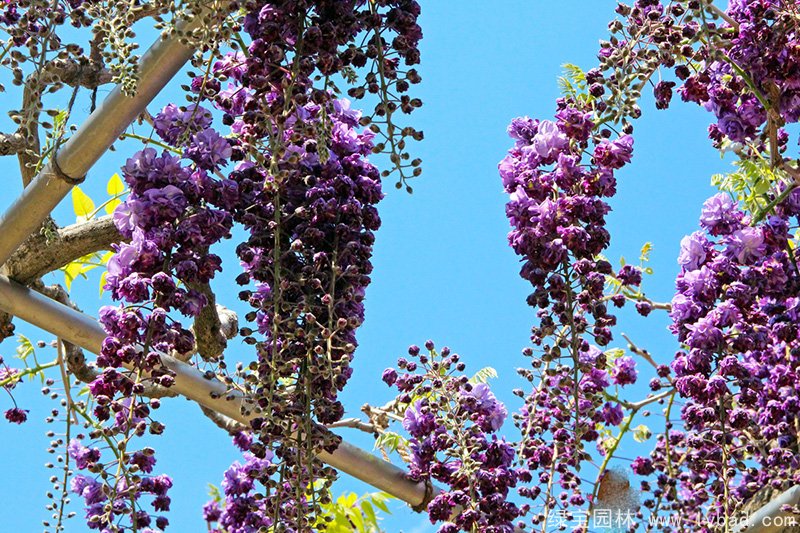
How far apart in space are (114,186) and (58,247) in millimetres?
362

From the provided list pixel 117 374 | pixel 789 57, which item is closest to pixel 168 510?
pixel 117 374

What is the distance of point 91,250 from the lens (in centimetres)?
264

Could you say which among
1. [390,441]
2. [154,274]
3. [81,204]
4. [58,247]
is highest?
[81,204]

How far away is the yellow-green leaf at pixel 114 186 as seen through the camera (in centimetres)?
286

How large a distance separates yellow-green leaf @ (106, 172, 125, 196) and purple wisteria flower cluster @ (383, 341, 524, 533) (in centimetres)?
115

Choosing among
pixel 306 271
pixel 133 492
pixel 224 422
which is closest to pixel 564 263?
pixel 306 271

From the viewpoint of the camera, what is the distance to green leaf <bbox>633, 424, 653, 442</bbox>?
11.3 ft

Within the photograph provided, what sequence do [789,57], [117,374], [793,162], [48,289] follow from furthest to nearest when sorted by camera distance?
[48,289]
[793,162]
[789,57]
[117,374]

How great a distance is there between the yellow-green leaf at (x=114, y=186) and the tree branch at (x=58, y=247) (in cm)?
21

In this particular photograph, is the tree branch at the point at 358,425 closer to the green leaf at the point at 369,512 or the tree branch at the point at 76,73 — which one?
the green leaf at the point at 369,512

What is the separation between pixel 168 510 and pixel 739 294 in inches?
45.6

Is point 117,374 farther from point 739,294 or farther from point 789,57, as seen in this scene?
point 789,57

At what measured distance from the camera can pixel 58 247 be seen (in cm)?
256

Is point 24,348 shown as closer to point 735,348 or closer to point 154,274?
point 154,274
